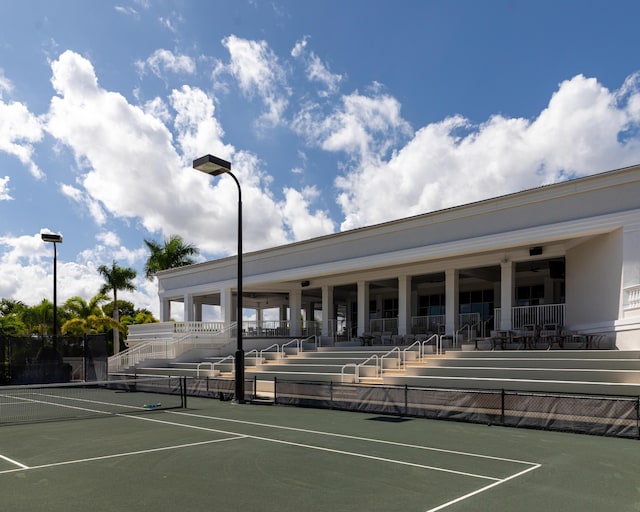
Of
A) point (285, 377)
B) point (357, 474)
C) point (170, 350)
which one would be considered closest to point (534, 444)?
point (357, 474)

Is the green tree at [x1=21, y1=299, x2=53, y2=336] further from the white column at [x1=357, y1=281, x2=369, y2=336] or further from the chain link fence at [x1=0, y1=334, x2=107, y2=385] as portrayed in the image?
the white column at [x1=357, y1=281, x2=369, y2=336]

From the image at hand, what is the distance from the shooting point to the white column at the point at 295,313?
35.9 meters

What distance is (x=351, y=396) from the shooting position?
17109mm

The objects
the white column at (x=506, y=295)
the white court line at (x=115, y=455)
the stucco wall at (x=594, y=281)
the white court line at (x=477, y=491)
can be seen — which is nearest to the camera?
the white court line at (x=477, y=491)

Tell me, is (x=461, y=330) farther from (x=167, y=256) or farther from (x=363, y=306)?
(x=167, y=256)

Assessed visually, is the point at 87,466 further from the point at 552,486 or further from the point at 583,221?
the point at 583,221

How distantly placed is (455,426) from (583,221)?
1083 centimetres

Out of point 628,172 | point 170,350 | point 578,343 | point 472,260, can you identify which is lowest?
point 170,350

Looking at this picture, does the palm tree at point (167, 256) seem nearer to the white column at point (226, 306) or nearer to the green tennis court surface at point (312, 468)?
the white column at point (226, 306)

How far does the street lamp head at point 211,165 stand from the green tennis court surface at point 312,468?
8.22m

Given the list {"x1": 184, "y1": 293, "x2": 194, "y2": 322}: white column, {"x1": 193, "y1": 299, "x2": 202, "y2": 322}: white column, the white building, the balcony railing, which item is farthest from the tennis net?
the balcony railing

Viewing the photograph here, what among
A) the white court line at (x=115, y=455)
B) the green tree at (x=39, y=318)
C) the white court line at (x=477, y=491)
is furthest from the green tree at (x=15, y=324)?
the white court line at (x=477, y=491)

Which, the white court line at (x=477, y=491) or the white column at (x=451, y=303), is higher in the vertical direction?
the white column at (x=451, y=303)

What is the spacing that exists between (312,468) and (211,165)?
11461 mm
